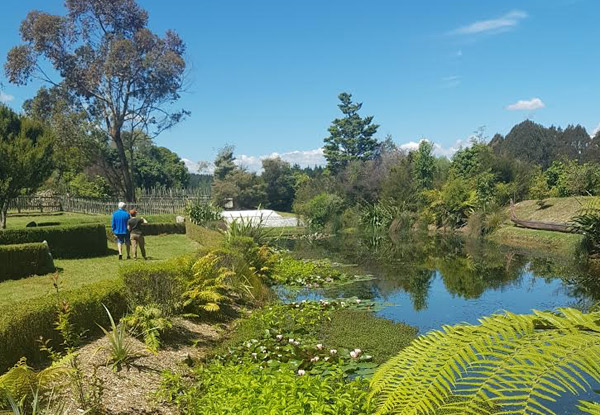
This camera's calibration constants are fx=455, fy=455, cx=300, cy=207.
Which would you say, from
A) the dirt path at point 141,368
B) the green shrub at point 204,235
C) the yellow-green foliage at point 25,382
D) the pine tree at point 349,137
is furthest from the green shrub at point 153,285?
the pine tree at point 349,137

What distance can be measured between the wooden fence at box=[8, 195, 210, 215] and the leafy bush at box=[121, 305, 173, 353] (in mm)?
23741

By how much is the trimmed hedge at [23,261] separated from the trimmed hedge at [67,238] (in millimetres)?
2328

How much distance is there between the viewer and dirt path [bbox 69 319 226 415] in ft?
15.6

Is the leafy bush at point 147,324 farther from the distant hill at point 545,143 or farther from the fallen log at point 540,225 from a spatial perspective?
the distant hill at point 545,143

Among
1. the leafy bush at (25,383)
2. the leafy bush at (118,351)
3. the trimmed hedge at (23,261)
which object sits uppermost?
the trimmed hedge at (23,261)

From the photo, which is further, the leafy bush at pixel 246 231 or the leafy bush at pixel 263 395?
the leafy bush at pixel 246 231

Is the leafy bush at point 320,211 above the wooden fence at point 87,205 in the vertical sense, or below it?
below

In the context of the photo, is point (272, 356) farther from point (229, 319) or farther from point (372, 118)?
point (372, 118)

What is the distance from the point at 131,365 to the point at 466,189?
1146 inches

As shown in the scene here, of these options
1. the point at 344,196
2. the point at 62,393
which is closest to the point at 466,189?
the point at 344,196

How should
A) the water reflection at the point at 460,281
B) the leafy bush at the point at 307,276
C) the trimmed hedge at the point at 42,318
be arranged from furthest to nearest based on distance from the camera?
the leafy bush at the point at 307,276, the water reflection at the point at 460,281, the trimmed hedge at the point at 42,318

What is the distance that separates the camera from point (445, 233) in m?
30.7

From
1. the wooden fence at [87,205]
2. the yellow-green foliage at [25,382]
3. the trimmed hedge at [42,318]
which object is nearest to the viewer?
the yellow-green foliage at [25,382]

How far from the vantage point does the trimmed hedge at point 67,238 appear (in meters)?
13.0
